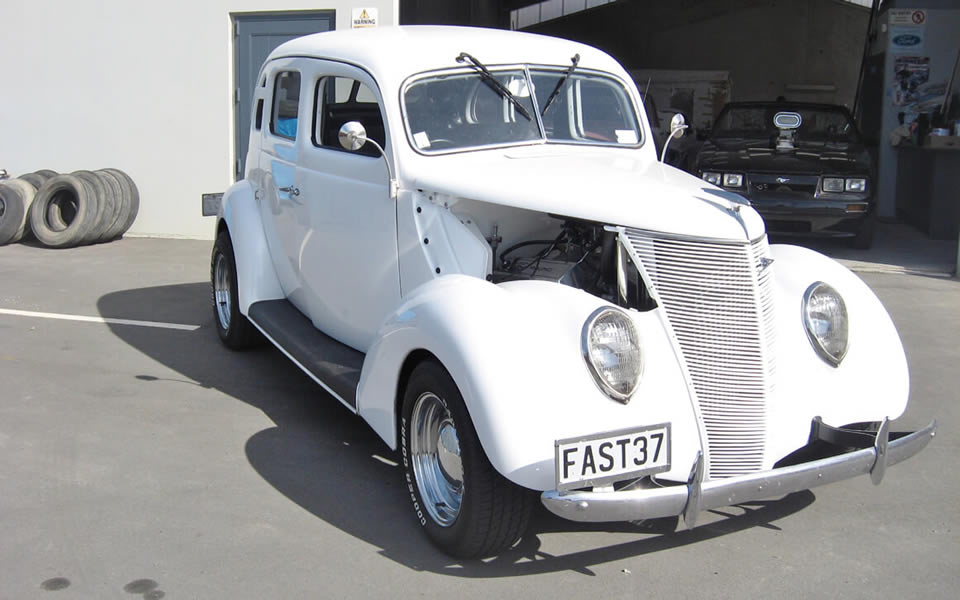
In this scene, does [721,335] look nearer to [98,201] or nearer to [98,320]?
[98,320]

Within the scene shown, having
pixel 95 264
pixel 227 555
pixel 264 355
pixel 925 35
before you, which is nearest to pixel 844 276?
pixel 227 555

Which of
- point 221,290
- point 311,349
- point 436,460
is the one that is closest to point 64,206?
point 221,290

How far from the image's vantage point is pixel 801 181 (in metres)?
10.1

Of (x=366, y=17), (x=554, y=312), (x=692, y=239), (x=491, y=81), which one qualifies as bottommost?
(x=554, y=312)

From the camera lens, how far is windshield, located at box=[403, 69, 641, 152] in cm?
461

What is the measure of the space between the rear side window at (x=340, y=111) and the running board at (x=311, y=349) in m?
1.01

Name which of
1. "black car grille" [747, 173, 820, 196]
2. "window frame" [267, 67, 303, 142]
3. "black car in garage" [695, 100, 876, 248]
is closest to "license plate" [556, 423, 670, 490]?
"window frame" [267, 67, 303, 142]

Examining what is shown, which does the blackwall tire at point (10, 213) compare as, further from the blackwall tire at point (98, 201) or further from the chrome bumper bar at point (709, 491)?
the chrome bumper bar at point (709, 491)

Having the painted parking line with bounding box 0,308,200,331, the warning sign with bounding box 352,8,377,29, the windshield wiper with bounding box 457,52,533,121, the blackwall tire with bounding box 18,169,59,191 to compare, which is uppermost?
the warning sign with bounding box 352,8,377,29

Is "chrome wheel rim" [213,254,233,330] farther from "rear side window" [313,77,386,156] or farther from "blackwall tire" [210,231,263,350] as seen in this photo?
"rear side window" [313,77,386,156]

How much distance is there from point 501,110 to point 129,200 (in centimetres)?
756

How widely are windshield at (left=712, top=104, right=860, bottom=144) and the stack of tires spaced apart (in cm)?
706

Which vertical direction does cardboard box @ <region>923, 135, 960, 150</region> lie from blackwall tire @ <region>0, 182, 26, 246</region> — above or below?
above

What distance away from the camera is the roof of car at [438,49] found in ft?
15.5
